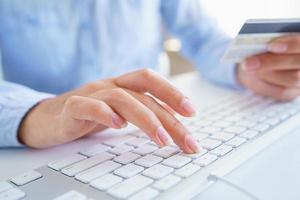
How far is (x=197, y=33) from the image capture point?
89cm

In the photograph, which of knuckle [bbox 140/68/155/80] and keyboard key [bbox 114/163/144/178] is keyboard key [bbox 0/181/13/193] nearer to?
keyboard key [bbox 114/163/144/178]

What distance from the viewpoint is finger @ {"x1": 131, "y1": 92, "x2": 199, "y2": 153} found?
1.16 feet

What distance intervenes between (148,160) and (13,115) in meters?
0.20

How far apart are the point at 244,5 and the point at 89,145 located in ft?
3.99

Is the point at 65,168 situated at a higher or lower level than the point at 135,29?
lower

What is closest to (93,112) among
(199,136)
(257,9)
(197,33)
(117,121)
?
(117,121)

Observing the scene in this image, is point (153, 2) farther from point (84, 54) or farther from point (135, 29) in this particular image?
point (84, 54)

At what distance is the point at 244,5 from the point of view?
1437 mm

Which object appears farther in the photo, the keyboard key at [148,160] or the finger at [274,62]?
the finger at [274,62]

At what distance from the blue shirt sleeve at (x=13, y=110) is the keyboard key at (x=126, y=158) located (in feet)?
0.48

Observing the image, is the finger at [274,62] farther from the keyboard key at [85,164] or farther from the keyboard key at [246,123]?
the keyboard key at [85,164]

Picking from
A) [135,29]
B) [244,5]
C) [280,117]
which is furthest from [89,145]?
[244,5]

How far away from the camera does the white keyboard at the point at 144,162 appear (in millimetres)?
282

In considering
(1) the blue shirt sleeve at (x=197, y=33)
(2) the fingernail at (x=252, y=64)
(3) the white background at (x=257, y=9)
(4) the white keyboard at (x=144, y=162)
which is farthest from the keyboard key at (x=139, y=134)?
(3) the white background at (x=257, y=9)
